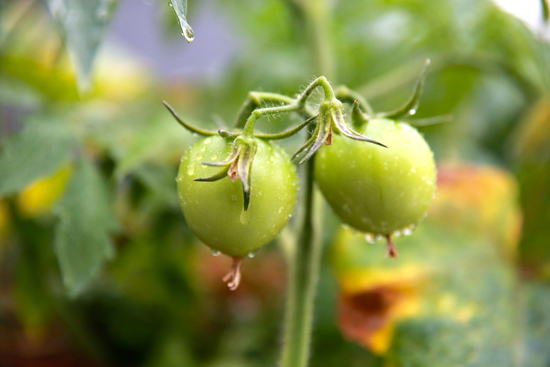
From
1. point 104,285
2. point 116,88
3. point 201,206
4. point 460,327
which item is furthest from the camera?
point 116,88

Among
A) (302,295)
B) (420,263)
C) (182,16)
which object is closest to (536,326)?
(420,263)

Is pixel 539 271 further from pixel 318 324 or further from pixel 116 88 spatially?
pixel 116 88

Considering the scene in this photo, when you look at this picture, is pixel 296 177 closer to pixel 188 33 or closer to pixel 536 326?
pixel 188 33

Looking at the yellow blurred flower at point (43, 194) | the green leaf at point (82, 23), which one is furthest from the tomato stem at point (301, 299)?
the yellow blurred flower at point (43, 194)

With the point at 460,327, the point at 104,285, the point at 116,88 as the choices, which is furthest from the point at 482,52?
the point at 116,88

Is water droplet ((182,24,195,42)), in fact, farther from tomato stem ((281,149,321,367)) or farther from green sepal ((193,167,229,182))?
tomato stem ((281,149,321,367))

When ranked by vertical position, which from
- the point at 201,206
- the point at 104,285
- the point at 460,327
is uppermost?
the point at 201,206

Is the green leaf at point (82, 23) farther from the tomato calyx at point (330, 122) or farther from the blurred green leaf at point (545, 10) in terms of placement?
the blurred green leaf at point (545, 10)
